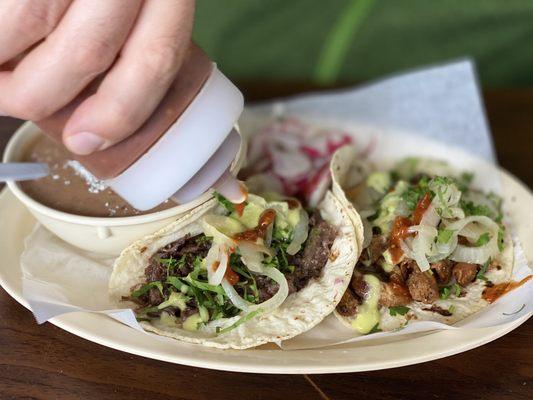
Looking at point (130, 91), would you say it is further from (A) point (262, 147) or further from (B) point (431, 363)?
(A) point (262, 147)

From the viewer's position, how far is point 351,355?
1.36 meters

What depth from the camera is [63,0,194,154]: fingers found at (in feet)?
3.33

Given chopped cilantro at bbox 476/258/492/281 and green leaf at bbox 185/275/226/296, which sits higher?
green leaf at bbox 185/275/226/296

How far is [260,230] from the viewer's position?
60.3 inches

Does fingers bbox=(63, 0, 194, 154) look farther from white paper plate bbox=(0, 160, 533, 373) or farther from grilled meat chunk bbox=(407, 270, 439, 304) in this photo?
grilled meat chunk bbox=(407, 270, 439, 304)

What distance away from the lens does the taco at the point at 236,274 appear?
1448 millimetres

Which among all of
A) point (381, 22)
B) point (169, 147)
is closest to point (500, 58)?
point (381, 22)

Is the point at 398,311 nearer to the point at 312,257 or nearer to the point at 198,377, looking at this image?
the point at 312,257

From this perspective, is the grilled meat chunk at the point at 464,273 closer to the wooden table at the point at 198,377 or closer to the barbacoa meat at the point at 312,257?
the wooden table at the point at 198,377

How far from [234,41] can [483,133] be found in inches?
48.6

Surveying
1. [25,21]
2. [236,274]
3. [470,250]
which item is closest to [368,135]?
[470,250]

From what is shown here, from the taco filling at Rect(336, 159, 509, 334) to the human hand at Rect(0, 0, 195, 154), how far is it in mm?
745

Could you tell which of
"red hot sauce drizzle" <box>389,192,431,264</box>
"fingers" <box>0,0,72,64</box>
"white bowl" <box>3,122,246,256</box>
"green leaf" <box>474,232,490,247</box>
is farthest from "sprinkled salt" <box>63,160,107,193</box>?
"green leaf" <box>474,232,490,247</box>

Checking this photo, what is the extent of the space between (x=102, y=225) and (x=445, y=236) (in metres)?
0.80
